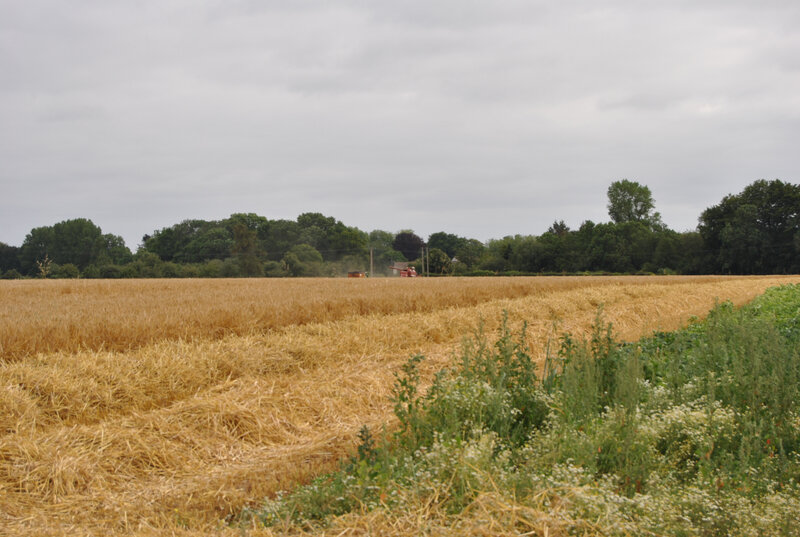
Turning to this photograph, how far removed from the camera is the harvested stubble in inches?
182

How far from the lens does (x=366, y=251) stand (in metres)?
103

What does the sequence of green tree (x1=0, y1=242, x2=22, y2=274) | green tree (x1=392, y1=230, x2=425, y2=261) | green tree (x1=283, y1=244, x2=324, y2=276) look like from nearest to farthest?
green tree (x1=0, y1=242, x2=22, y2=274)
green tree (x1=283, y1=244, x2=324, y2=276)
green tree (x1=392, y1=230, x2=425, y2=261)

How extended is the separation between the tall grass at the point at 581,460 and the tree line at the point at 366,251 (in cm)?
5490

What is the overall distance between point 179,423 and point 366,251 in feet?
318

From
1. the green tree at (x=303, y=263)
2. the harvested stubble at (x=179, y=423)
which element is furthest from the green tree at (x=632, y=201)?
the harvested stubble at (x=179, y=423)

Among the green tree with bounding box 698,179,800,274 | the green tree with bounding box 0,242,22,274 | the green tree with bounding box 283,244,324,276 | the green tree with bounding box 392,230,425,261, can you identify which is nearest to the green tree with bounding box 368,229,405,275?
the green tree with bounding box 392,230,425,261

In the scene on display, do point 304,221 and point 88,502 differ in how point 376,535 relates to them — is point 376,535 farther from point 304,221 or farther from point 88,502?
point 304,221

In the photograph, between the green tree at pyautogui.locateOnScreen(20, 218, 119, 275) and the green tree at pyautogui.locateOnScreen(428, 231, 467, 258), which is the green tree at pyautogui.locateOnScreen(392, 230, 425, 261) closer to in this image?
the green tree at pyautogui.locateOnScreen(428, 231, 467, 258)

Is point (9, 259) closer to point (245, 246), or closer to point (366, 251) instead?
point (245, 246)

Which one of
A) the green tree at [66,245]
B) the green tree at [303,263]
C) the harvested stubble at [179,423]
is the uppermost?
the green tree at [66,245]

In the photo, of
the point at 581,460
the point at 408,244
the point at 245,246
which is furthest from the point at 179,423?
the point at 408,244

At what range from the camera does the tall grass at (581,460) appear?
11.3ft

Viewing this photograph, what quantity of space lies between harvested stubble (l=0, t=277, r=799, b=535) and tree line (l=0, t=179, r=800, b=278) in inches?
2012

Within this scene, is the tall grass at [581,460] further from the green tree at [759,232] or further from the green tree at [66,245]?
the green tree at [759,232]
